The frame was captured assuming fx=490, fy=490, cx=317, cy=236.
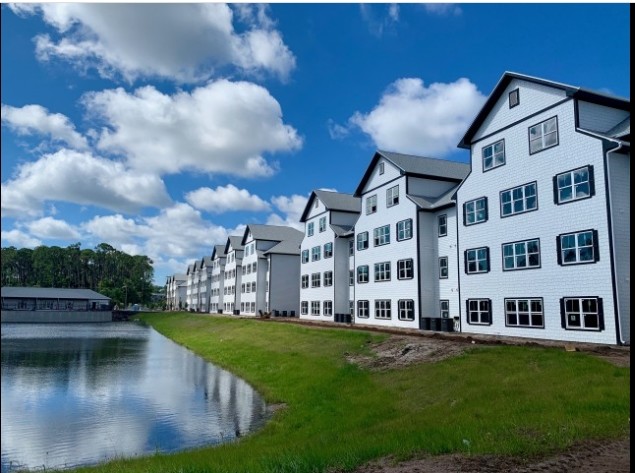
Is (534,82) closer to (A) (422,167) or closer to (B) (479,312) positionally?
(A) (422,167)

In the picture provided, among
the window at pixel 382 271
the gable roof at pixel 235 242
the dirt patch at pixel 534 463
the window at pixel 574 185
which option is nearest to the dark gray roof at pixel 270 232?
the gable roof at pixel 235 242

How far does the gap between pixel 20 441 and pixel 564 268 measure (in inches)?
985

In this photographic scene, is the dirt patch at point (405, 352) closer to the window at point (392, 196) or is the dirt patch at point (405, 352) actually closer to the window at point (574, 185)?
the window at point (574, 185)

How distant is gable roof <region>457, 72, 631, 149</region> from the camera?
25.6 m

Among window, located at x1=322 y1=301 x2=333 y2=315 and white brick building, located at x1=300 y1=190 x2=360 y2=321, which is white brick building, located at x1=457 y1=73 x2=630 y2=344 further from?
window, located at x1=322 y1=301 x2=333 y2=315

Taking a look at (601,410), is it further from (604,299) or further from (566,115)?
(566,115)

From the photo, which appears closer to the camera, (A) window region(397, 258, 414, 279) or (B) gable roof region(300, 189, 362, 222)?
(A) window region(397, 258, 414, 279)

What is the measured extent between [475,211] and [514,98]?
7.26m

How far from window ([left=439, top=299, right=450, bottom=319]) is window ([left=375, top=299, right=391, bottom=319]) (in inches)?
201

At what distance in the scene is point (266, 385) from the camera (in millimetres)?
26156

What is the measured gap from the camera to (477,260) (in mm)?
31328

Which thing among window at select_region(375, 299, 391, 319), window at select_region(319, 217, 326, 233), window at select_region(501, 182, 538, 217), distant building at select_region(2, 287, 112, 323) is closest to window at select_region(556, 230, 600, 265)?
window at select_region(501, 182, 538, 217)

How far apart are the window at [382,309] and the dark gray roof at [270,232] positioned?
32.5 m

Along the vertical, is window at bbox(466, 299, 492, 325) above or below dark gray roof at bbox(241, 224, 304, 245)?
below
